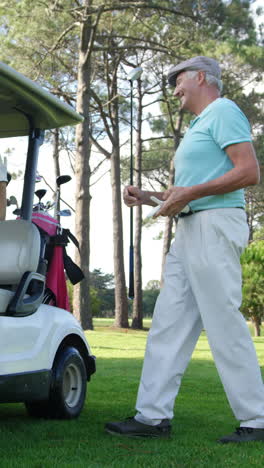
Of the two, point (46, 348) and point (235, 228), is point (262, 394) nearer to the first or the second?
point (235, 228)

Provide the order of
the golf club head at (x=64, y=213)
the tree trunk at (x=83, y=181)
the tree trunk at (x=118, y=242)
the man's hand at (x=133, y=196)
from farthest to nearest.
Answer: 1. the tree trunk at (x=118, y=242)
2. the tree trunk at (x=83, y=181)
3. the golf club head at (x=64, y=213)
4. the man's hand at (x=133, y=196)

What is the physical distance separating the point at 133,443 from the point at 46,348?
66 cm

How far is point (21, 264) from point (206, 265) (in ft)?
3.00

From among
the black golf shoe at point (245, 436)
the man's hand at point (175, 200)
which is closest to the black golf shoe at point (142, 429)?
the black golf shoe at point (245, 436)

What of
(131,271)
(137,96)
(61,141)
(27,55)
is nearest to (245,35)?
(27,55)

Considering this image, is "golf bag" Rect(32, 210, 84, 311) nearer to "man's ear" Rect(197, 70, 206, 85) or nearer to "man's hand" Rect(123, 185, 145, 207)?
"man's hand" Rect(123, 185, 145, 207)

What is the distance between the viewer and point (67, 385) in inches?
169

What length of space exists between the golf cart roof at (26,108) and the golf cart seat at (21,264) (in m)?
0.62

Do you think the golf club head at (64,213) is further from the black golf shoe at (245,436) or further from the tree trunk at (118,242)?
the tree trunk at (118,242)

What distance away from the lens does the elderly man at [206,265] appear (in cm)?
345

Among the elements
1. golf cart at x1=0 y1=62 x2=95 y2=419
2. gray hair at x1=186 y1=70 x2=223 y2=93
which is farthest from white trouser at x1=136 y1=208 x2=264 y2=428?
gray hair at x1=186 y1=70 x2=223 y2=93

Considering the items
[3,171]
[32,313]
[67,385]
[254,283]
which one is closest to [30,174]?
[3,171]

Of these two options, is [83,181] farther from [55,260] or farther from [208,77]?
[208,77]

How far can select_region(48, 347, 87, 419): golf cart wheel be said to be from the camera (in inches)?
158
